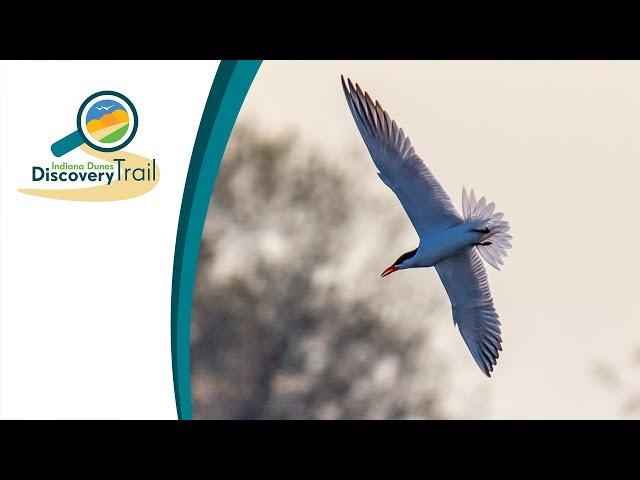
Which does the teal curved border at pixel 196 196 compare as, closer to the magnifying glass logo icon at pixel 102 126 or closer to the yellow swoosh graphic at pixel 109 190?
the yellow swoosh graphic at pixel 109 190

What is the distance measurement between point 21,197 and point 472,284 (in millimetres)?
2409

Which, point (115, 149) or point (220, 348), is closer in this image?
point (115, 149)

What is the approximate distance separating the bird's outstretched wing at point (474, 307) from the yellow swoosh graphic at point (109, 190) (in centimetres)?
164

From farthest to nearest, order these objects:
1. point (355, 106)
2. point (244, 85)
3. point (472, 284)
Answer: point (244, 85) → point (472, 284) → point (355, 106)

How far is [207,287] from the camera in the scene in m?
7.45

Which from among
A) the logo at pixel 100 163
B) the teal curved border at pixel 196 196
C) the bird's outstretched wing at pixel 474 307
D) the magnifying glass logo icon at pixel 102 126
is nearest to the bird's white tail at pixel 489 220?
the bird's outstretched wing at pixel 474 307

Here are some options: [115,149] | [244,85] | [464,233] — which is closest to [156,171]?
[115,149]

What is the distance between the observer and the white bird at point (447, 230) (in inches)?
193

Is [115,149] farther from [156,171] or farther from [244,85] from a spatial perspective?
[244,85]

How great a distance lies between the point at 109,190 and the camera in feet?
18.4

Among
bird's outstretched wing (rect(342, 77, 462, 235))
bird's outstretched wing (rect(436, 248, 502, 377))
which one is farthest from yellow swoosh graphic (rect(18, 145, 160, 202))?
bird's outstretched wing (rect(436, 248, 502, 377))

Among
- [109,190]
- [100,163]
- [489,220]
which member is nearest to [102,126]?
[100,163]

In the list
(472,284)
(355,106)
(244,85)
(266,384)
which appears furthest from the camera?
(266,384)

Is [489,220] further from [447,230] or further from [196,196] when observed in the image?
[196,196]
